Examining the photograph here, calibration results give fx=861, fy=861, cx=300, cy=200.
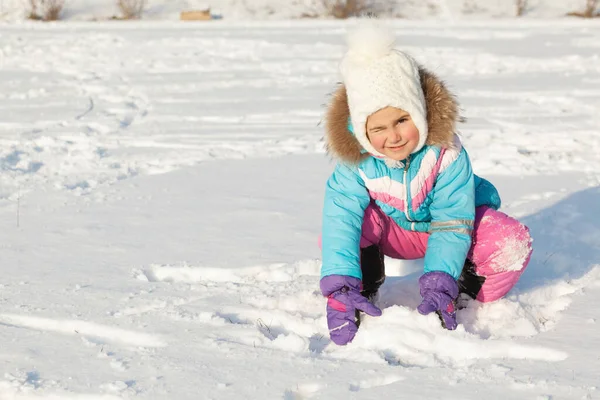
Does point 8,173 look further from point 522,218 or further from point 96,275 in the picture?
point 522,218

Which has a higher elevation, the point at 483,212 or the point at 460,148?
the point at 460,148

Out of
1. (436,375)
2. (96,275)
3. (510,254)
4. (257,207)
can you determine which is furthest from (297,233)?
(436,375)

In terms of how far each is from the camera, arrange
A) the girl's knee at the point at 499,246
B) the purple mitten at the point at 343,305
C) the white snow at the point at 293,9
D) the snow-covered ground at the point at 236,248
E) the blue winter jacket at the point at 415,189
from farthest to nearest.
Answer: the white snow at the point at 293,9 < the girl's knee at the point at 499,246 < the blue winter jacket at the point at 415,189 < the purple mitten at the point at 343,305 < the snow-covered ground at the point at 236,248

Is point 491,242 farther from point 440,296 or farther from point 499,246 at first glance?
point 440,296

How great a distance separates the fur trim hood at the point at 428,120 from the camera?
8.42 ft

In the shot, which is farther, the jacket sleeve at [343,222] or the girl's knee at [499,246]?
the girl's knee at [499,246]

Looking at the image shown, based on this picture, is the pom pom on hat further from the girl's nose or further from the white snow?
the white snow

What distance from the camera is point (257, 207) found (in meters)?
4.03

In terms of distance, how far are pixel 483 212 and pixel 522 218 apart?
3.40 feet

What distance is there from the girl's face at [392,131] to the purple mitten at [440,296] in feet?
1.25

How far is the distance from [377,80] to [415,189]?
39cm

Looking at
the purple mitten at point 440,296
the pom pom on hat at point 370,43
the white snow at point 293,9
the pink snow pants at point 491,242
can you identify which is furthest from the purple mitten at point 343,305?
the white snow at point 293,9

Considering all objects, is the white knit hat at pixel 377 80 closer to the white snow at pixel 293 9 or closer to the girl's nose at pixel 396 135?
the girl's nose at pixel 396 135

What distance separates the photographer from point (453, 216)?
265 centimetres
